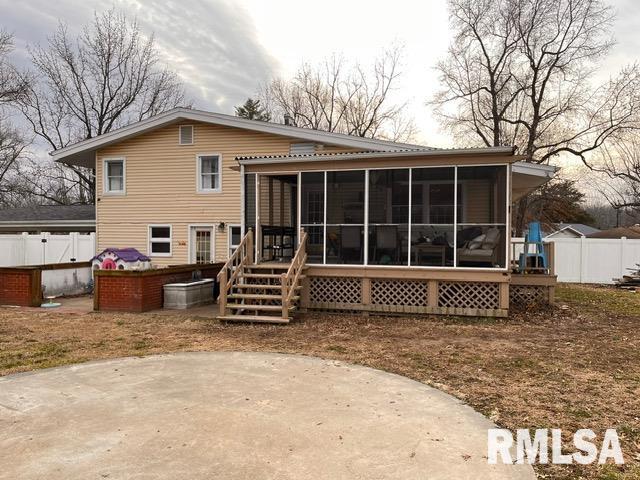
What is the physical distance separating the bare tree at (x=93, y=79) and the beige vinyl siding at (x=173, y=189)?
1489 cm

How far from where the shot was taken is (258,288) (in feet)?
30.0

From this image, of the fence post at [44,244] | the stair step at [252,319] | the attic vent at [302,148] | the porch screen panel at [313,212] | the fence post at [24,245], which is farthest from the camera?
the fence post at [24,245]

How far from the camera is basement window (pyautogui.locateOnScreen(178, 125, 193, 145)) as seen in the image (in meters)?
13.9

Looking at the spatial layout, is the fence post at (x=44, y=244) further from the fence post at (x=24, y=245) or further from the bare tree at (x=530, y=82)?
the bare tree at (x=530, y=82)

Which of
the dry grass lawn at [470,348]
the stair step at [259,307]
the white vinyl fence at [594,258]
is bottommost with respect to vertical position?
the dry grass lawn at [470,348]

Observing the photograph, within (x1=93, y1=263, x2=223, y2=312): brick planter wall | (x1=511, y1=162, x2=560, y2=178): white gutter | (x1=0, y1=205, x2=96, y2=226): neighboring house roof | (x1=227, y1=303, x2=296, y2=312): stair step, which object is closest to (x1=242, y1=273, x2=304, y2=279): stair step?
(x1=227, y1=303, x2=296, y2=312): stair step

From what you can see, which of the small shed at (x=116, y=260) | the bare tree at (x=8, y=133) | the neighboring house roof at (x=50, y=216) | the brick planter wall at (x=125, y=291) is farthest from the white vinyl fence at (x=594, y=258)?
the bare tree at (x=8, y=133)

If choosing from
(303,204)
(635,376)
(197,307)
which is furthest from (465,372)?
(197,307)

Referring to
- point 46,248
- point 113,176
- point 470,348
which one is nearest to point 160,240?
point 113,176

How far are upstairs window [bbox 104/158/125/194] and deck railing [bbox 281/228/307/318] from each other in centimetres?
795

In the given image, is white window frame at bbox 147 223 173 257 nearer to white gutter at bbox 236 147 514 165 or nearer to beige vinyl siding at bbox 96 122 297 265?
beige vinyl siding at bbox 96 122 297 265

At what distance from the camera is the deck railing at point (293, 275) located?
8.46 meters

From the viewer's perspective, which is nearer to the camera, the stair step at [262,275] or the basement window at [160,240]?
the stair step at [262,275]

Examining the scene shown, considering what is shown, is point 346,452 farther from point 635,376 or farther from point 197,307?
point 197,307
